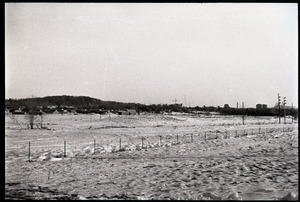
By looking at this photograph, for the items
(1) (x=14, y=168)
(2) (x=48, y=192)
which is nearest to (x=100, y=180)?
(2) (x=48, y=192)

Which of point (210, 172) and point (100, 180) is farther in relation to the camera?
point (210, 172)

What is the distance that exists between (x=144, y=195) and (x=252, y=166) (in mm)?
6467

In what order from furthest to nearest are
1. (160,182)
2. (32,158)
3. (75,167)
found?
(32,158) → (75,167) → (160,182)

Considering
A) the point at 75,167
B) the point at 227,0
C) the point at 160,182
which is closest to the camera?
the point at 227,0

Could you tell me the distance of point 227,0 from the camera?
164 inches

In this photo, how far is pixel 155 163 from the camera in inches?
539
